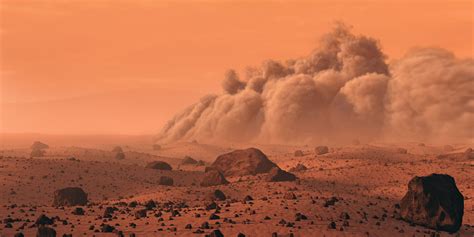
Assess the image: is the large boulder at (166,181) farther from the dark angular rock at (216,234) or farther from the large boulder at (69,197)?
the dark angular rock at (216,234)

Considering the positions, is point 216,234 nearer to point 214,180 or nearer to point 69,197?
point 69,197

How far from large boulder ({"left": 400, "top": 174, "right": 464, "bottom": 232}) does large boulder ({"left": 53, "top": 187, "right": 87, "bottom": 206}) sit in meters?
30.0

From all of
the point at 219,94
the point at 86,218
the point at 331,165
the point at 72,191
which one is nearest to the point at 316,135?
the point at 219,94

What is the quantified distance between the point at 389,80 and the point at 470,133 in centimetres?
2208

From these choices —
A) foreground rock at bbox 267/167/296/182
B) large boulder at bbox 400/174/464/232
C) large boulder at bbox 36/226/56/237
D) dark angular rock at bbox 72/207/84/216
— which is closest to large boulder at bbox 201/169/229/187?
foreground rock at bbox 267/167/296/182

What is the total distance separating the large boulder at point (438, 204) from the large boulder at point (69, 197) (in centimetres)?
3003

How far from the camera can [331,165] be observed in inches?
3477

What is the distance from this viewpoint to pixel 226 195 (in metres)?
65.1

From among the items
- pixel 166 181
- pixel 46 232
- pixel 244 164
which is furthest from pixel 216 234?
pixel 244 164

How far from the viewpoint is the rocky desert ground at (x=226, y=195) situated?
140 feet

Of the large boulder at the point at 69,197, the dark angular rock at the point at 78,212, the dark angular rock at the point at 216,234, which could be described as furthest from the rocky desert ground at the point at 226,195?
the dark angular rock at the point at 78,212

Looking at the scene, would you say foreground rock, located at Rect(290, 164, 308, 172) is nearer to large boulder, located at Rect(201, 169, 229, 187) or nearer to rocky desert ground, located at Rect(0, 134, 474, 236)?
rocky desert ground, located at Rect(0, 134, 474, 236)

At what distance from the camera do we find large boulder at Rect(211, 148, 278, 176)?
79000 millimetres

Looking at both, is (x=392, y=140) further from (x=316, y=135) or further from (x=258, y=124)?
(x=258, y=124)
